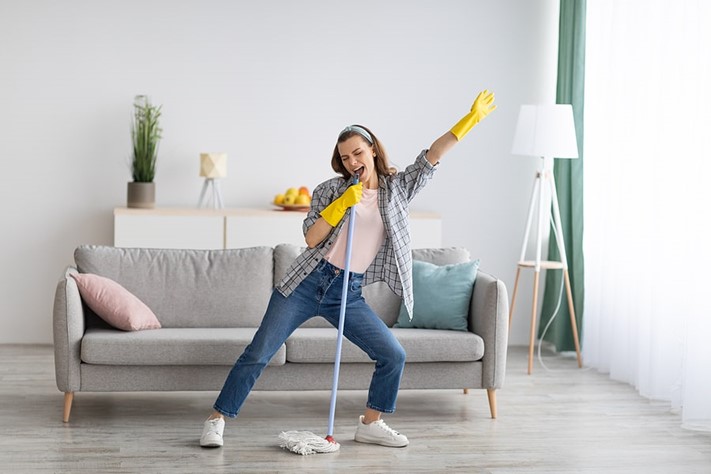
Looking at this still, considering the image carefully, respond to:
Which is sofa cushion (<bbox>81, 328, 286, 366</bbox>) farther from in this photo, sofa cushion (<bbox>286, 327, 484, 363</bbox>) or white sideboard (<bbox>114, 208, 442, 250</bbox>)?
white sideboard (<bbox>114, 208, 442, 250</bbox>)

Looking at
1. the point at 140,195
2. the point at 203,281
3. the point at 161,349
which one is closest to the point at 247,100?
the point at 140,195

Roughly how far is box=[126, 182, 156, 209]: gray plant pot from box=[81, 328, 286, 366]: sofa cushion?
5.54 feet

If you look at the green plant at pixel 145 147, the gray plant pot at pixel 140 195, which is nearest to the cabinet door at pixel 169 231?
the gray plant pot at pixel 140 195

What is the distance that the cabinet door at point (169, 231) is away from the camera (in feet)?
19.1

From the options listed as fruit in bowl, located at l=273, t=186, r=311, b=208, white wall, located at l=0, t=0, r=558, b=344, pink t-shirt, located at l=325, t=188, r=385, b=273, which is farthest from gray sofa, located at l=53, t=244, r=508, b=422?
white wall, located at l=0, t=0, r=558, b=344

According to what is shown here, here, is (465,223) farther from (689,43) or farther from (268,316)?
(268,316)

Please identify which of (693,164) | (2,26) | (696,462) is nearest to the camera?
(696,462)

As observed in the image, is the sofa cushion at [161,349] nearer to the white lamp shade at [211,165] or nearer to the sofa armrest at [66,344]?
the sofa armrest at [66,344]

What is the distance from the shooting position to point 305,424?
4.31 meters

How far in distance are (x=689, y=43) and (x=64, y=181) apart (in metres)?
3.74

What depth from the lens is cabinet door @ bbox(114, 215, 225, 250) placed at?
5.81 m

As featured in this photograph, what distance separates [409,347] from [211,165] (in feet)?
7.14

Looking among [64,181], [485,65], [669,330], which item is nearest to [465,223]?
[485,65]

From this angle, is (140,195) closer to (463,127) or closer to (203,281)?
(203,281)
